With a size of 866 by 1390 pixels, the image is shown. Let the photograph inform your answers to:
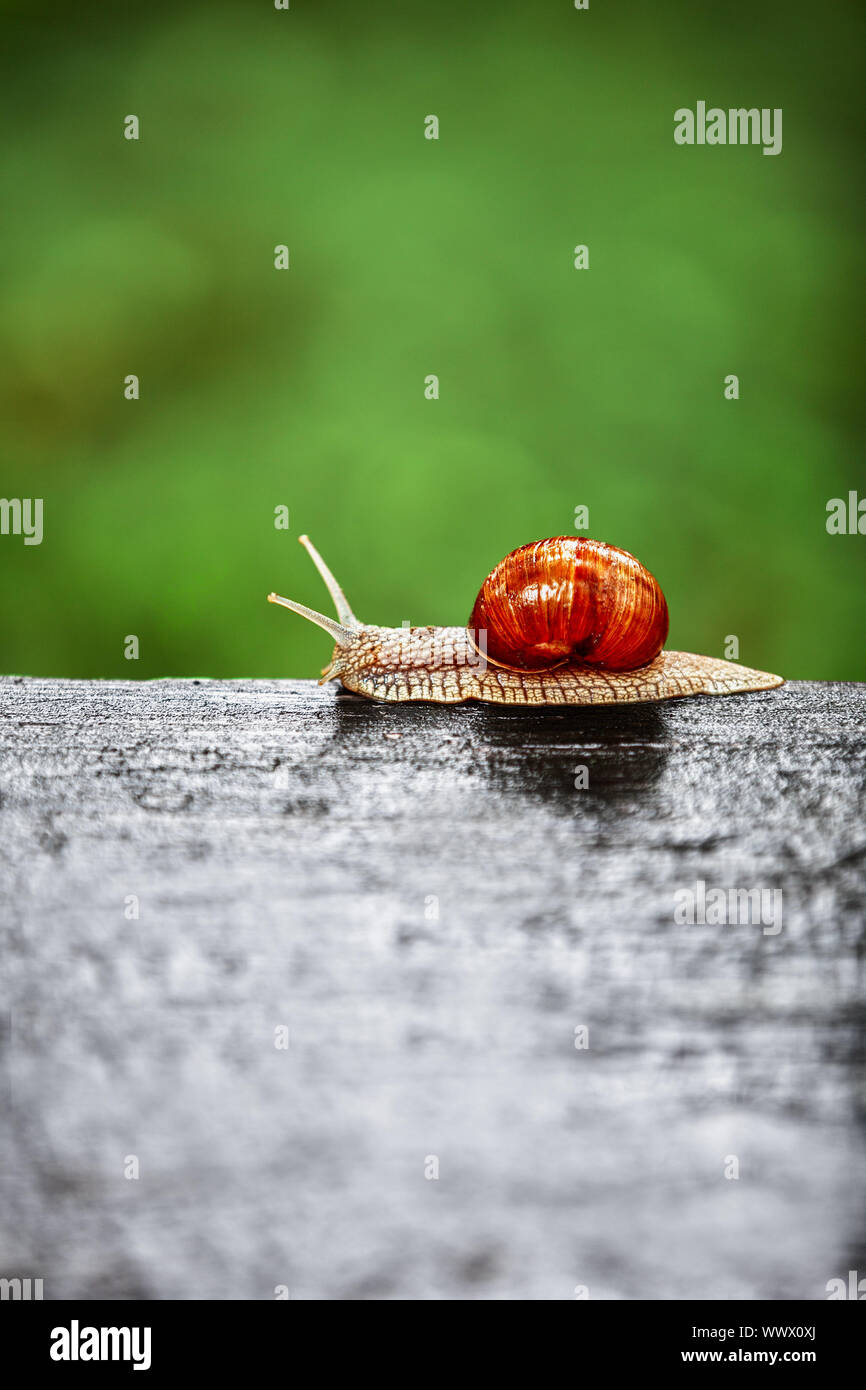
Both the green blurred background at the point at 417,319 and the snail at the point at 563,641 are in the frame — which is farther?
the green blurred background at the point at 417,319

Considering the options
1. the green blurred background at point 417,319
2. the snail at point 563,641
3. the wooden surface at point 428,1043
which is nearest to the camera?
the wooden surface at point 428,1043

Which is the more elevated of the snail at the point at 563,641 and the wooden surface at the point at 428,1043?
the snail at the point at 563,641

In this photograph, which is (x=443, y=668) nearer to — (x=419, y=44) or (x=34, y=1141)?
(x=34, y=1141)

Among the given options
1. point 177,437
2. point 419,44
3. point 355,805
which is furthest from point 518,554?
point 419,44

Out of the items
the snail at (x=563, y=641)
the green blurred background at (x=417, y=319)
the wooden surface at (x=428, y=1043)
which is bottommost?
the wooden surface at (x=428, y=1043)

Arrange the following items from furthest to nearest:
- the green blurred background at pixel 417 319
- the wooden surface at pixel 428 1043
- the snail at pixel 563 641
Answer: the green blurred background at pixel 417 319 → the snail at pixel 563 641 → the wooden surface at pixel 428 1043

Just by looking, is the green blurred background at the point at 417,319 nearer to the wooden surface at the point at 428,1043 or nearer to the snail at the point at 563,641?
the snail at the point at 563,641

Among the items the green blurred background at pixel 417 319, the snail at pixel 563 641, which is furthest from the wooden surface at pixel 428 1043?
the green blurred background at pixel 417 319

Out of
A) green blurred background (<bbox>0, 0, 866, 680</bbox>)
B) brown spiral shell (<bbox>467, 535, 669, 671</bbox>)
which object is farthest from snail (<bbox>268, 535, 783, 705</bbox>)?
green blurred background (<bbox>0, 0, 866, 680</bbox>)
